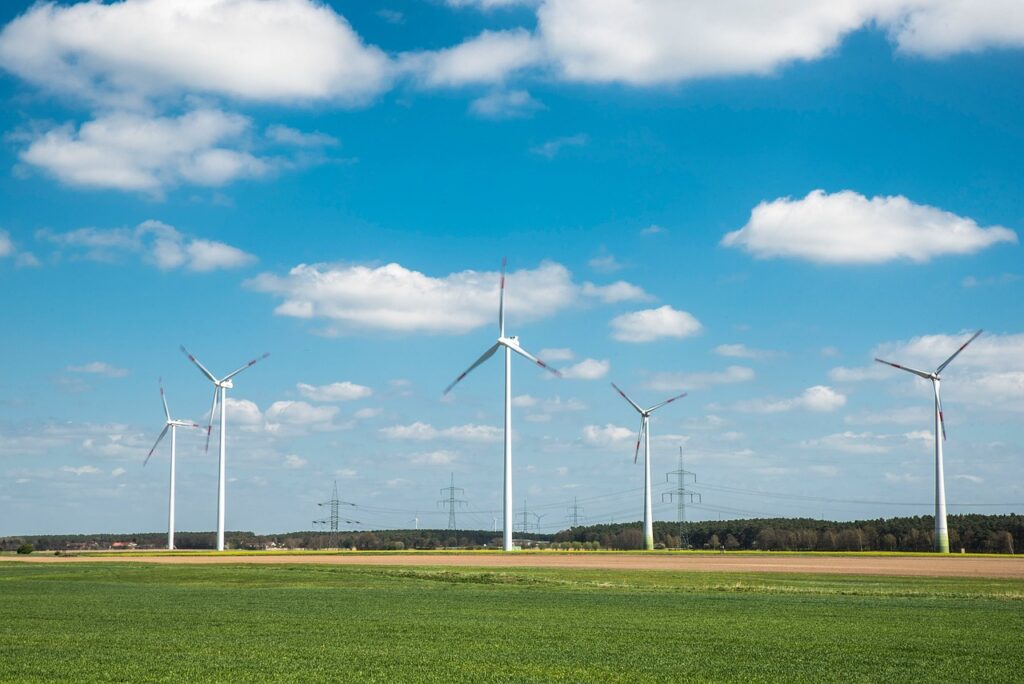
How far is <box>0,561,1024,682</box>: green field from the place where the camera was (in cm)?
2341

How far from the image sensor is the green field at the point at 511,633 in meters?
23.4

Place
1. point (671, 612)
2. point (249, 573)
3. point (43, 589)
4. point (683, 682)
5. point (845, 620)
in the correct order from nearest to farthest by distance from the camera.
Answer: point (683, 682), point (845, 620), point (671, 612), point (43, 589), point (249, 573)

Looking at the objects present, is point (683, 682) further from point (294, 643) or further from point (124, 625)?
point (124, 625)

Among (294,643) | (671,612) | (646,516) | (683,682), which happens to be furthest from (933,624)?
(646,516)

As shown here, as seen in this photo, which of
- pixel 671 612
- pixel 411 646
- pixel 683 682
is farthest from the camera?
pixel 671 612

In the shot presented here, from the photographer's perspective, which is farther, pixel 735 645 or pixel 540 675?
pixel 735 645

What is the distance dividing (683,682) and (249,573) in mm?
58417

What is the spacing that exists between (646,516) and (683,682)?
5204 inches

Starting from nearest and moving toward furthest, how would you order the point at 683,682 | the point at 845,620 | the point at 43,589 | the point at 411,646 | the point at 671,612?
1. the point at 683,682
2. the point at 411,646
3. the point at 845,620
4. the point at 671,612
5. the point at 43,589

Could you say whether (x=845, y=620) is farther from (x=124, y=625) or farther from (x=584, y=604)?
(x=124, y=625)

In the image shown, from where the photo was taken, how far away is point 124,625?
110ft

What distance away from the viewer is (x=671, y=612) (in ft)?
131

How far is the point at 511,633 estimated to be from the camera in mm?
31297

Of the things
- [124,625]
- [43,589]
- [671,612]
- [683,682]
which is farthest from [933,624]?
[43,589]
